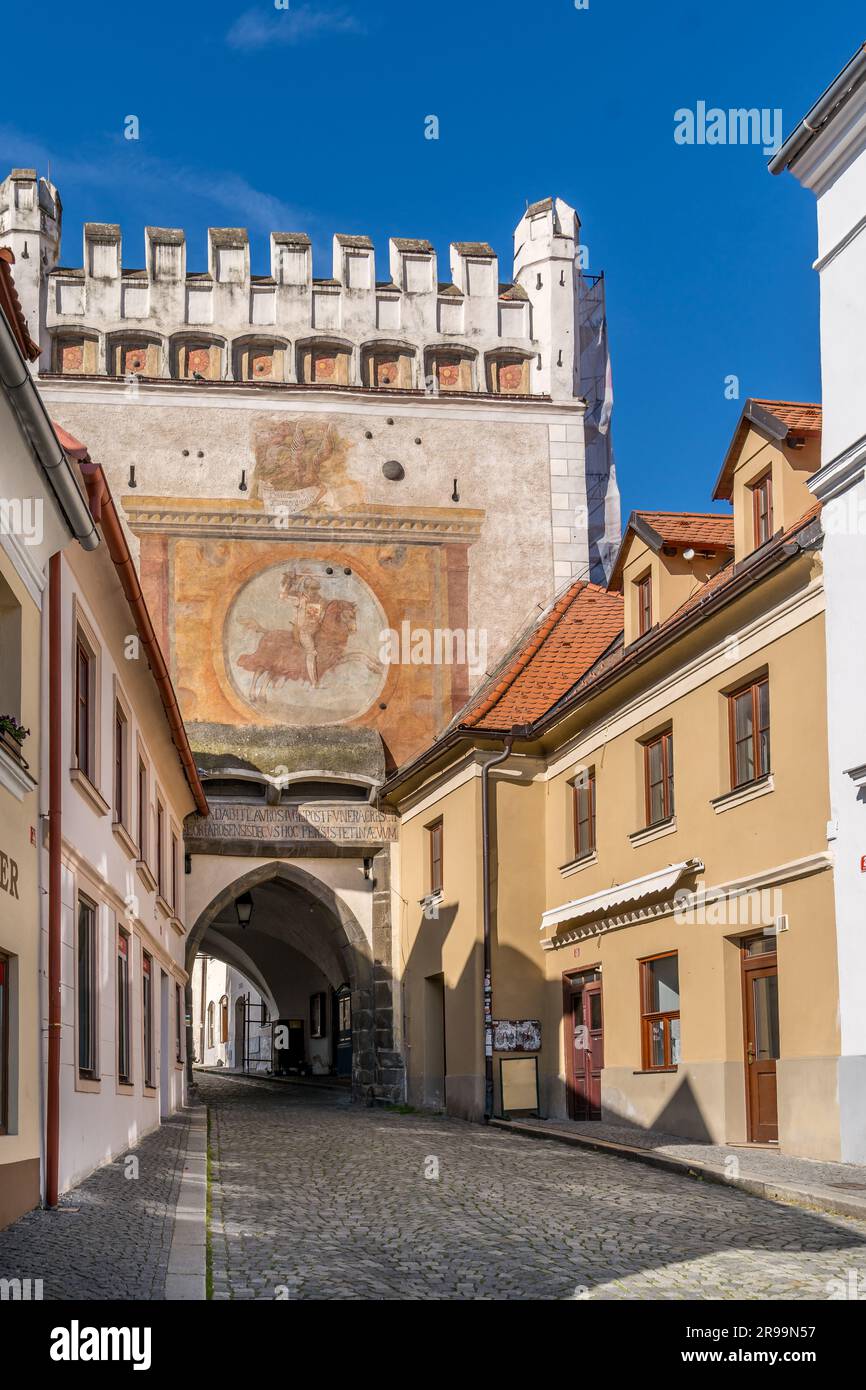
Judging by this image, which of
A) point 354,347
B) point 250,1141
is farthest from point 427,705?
point 250,1141

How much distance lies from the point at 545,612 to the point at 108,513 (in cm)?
1720

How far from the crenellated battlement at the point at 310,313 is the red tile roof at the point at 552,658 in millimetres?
4380

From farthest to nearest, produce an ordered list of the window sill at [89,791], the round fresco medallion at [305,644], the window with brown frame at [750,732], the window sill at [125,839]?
the round fresco medallion at [305,644] → the window with brown frame at [750,732] → the window sill at [125,839] → the window sill at [89,791]

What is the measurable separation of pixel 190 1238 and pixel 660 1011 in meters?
10.1

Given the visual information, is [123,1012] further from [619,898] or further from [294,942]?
[294,942]

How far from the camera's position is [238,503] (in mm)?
29047

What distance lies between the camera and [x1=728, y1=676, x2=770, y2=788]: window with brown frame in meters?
16.7

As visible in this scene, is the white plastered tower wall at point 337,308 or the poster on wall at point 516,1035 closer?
the poster on wall at point 516,1035

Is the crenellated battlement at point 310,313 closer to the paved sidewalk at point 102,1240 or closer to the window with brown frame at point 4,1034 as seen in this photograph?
the paved sidewalk at point 102,1240

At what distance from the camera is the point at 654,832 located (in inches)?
756

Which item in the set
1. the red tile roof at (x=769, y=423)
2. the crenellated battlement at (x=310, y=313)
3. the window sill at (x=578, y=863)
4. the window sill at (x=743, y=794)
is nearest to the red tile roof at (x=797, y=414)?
the red tile roof at (x=769, y=423)

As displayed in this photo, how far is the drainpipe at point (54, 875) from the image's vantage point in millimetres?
11344

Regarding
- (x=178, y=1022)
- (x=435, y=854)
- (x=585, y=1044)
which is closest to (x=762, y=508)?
(x=585, y=1044)

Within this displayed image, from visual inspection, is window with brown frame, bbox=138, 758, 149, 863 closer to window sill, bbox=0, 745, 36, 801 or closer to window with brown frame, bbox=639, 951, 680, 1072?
window with brown frame, bbox=639, 951, 680, 1072
